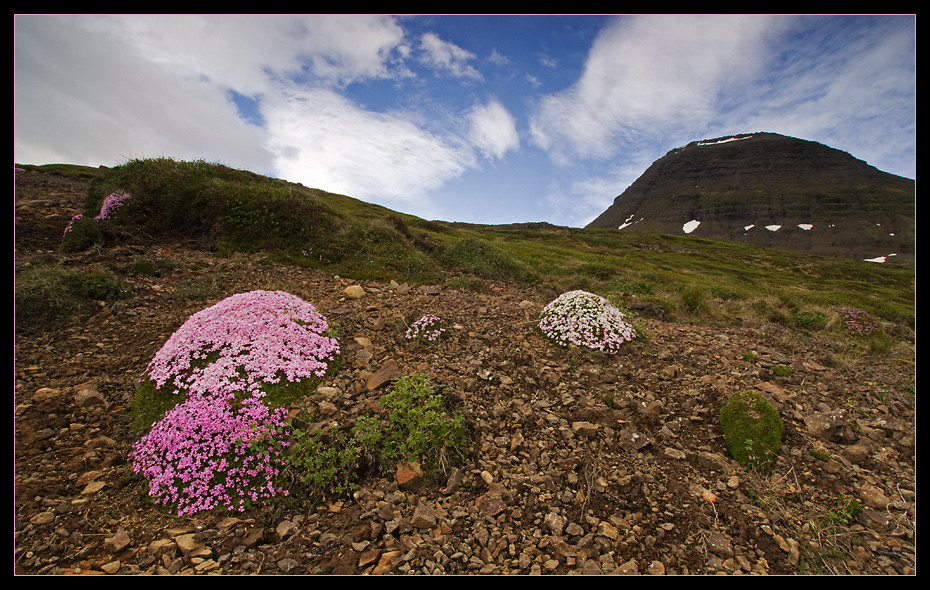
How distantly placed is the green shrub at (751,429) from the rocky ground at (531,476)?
0.48ft

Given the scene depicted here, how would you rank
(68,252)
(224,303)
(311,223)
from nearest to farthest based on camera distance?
1. (224,303)
2. (68,252)
3. (311,223)

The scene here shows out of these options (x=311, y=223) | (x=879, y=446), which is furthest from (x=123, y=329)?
(x=879, y=446)

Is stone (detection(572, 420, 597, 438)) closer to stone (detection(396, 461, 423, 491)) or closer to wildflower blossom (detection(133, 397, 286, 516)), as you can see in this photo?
stone (detection(396, 461, 423, 491))

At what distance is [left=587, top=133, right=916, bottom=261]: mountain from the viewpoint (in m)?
127

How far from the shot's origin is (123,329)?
7.16 metres

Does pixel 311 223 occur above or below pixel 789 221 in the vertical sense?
below

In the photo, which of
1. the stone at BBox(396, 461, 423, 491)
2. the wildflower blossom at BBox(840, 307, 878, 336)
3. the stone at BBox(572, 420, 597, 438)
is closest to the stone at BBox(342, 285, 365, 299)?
the stone at BBox(396, 461, 423, 491)

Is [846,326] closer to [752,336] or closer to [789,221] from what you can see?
[752,336]

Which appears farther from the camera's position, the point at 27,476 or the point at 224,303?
the point at 224,303

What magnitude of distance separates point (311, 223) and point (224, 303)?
8438 mm

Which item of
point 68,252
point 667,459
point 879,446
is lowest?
point 667,459

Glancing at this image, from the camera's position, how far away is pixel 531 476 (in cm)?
428

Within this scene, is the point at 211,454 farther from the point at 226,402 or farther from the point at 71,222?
the point at 71,222

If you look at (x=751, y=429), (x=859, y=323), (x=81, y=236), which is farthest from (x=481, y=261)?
(x=81, y=236)
